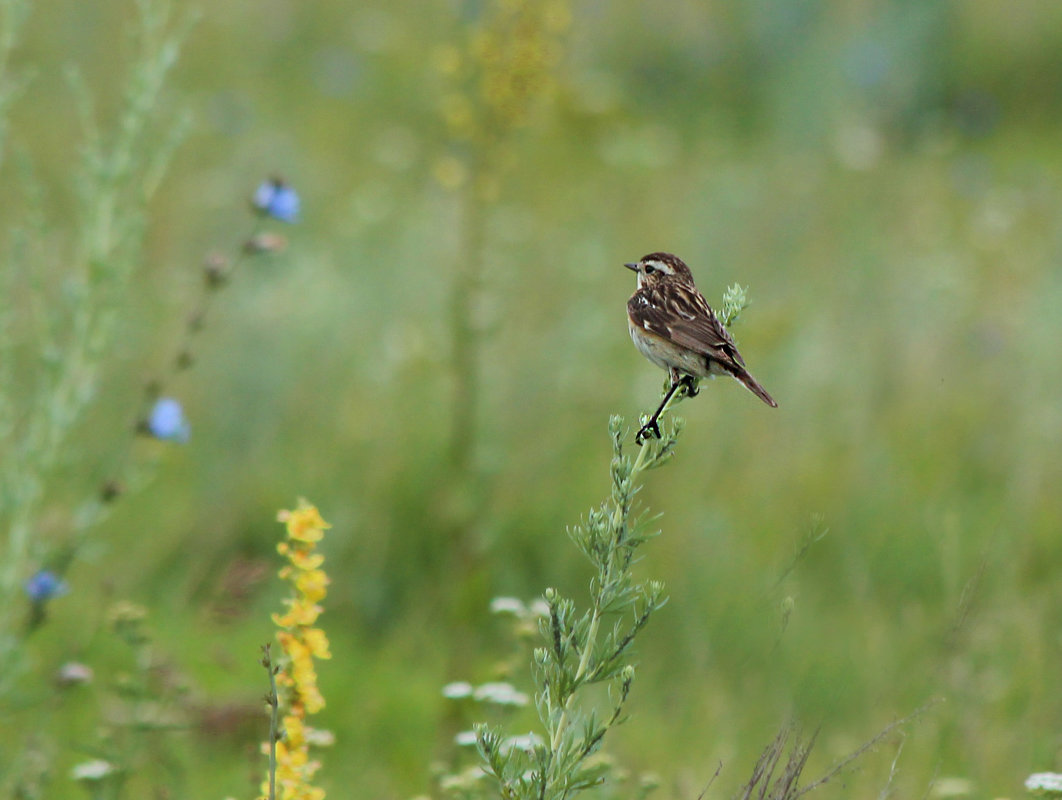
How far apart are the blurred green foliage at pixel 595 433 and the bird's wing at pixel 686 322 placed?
66cm

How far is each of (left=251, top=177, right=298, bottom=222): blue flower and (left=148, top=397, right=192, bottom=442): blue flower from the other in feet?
1.87

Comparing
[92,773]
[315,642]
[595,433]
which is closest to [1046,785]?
[315,642]

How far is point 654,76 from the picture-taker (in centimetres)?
1309

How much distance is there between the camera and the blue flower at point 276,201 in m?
3.48

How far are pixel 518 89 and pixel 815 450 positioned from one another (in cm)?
222

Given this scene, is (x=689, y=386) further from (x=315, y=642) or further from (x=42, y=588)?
(x=42, y=588)

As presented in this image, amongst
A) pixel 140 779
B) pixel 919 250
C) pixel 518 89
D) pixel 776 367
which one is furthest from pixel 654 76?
pixel 140 779

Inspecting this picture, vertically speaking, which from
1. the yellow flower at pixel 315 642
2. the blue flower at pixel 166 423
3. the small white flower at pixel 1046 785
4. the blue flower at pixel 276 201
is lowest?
the small white flower at pixel 1046 785

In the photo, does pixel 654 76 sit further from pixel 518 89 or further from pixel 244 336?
pixel 518 89

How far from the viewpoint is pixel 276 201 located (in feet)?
11.5

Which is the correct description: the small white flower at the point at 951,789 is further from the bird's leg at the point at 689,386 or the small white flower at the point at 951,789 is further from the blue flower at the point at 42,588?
the blue flower at the point at 42,588

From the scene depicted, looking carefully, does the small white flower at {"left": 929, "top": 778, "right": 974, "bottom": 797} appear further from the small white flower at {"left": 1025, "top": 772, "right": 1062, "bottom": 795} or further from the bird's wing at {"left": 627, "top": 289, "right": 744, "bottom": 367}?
the bird's wing at {"left": 627, "top": 289, "right": 744, "bottom": 367}

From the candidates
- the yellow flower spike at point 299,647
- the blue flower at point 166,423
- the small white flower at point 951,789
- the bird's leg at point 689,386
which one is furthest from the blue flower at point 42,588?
the small white flower at point 951,789

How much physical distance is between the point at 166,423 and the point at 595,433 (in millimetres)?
2980
